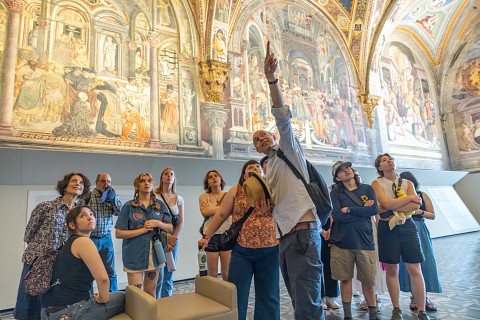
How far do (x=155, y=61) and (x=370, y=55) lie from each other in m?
7.80

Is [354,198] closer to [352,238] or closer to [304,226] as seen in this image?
[352,238]

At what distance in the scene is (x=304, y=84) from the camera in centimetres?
964

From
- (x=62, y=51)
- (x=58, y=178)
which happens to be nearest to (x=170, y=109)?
(x=62, y=51)

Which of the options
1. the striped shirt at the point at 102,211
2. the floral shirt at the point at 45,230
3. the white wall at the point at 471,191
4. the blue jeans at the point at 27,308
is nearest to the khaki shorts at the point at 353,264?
the striped shirt at the point at 102,211

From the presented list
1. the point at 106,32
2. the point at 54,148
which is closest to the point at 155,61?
the point at 106,32

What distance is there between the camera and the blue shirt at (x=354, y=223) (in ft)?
10.1

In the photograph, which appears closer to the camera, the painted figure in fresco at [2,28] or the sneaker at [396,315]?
the sneaker at [396,315]

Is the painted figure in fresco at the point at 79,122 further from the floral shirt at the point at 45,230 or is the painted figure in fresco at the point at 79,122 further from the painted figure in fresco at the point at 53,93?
the floral shirt at the point at 45,230

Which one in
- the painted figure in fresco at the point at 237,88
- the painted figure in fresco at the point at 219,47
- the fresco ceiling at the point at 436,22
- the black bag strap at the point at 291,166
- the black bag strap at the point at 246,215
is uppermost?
the fresco ceiling at the point at 436,22

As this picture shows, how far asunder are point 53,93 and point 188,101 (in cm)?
270

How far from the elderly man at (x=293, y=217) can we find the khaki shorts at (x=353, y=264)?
120 cm

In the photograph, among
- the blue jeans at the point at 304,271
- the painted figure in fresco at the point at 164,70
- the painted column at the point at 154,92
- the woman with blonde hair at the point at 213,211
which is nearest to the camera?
the blue jeans at the point at 304,271

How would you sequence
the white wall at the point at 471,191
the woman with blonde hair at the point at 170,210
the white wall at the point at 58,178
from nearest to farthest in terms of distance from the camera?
the woman with blonde hair at the point at 170,210 < the white wall at the point at 58,178 < the white wall at the point at 471,191

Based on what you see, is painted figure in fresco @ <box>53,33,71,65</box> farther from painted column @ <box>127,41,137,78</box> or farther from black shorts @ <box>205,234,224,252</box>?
black shorts @ <box>205,234,224,252</box>
